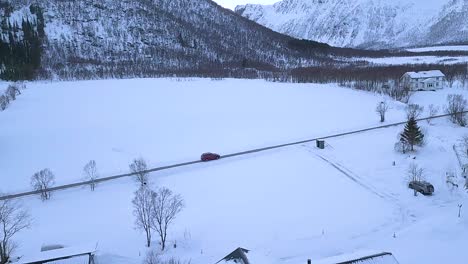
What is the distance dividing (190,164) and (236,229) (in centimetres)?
1757

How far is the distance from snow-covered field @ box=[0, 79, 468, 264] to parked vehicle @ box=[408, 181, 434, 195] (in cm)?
79

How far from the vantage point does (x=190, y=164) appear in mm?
47125

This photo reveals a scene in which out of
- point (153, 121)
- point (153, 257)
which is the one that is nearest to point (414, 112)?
point (153, 121)

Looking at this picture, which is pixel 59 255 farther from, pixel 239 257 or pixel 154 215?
pixel 239 257

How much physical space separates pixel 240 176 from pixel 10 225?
70.1ft

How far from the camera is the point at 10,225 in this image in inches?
1251

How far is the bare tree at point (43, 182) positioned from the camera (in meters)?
38.3

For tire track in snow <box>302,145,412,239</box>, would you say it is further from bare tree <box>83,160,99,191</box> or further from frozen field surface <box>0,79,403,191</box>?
bare tree <box>83,160,99,191</box>

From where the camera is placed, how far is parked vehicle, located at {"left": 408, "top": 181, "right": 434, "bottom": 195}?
116ft

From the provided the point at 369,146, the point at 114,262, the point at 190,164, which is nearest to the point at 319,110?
the point at 369,146

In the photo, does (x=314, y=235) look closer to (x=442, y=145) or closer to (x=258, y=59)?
(x=442, y=145)

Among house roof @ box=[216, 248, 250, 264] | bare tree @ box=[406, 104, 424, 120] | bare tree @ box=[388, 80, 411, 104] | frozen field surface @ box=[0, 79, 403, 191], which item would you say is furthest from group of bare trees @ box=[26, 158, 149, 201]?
bare tree @ box=[388, 80, 411, 104]

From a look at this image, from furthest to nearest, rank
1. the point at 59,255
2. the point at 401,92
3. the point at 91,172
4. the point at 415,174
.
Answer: the point at 401,92 → the point at 91,172 → the point at 415,174 → the point at 59,255

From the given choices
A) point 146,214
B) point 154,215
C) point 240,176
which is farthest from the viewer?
point 240,176
